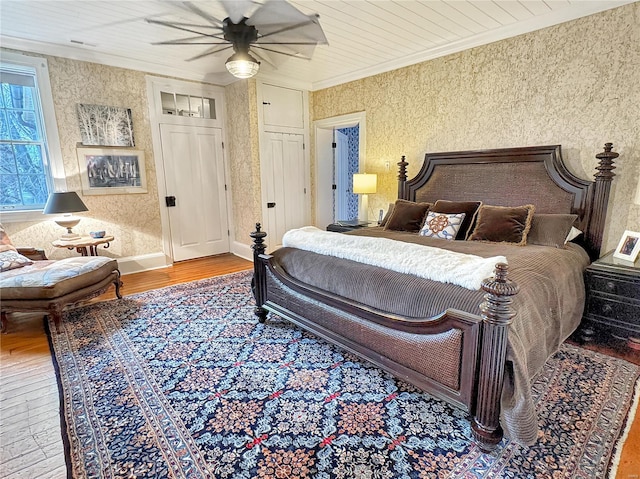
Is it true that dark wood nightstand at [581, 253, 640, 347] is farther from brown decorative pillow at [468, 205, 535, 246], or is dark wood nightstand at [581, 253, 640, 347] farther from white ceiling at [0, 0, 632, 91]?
white ceiling at [0, 0, 632, 91]

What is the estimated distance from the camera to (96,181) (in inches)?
162

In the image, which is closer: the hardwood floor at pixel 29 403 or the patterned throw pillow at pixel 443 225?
the hardwood floor at pixel 29 403

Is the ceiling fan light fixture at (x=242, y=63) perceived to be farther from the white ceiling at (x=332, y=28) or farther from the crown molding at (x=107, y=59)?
the crown molding at (x=107, y=59)

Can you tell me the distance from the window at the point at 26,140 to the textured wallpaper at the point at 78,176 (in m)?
0.09

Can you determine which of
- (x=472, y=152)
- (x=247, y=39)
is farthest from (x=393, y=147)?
(x=247, y=39)

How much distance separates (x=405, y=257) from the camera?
6.97ft

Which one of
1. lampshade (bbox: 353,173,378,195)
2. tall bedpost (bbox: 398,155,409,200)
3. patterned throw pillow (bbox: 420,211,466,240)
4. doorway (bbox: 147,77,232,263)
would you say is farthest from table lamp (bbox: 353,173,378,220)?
doorway (bbox: 147,77,232,263)

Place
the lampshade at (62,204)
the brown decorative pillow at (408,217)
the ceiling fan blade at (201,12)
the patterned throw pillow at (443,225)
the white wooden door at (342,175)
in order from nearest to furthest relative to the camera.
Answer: the ceiling fan blade at (201,12) → the patterned throw pillow at (443,225) → the lampshade at (62,204) → the brown decorative pillow at (408,217) → the white wooden door at (342,175)

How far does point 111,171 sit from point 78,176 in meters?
0.36

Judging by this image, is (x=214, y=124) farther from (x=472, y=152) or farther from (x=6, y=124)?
(x=472, y=152)

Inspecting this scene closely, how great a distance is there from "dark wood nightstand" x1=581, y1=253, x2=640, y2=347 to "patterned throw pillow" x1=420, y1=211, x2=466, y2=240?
3.43ft

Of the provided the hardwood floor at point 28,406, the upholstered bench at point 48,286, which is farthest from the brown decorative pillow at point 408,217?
the hardwood floor at point 28,406

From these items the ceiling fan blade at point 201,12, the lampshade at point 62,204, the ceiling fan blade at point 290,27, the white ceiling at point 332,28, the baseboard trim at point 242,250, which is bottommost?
the baseboard trim at point 242,250

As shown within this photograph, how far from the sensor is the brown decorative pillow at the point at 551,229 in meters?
2.75
